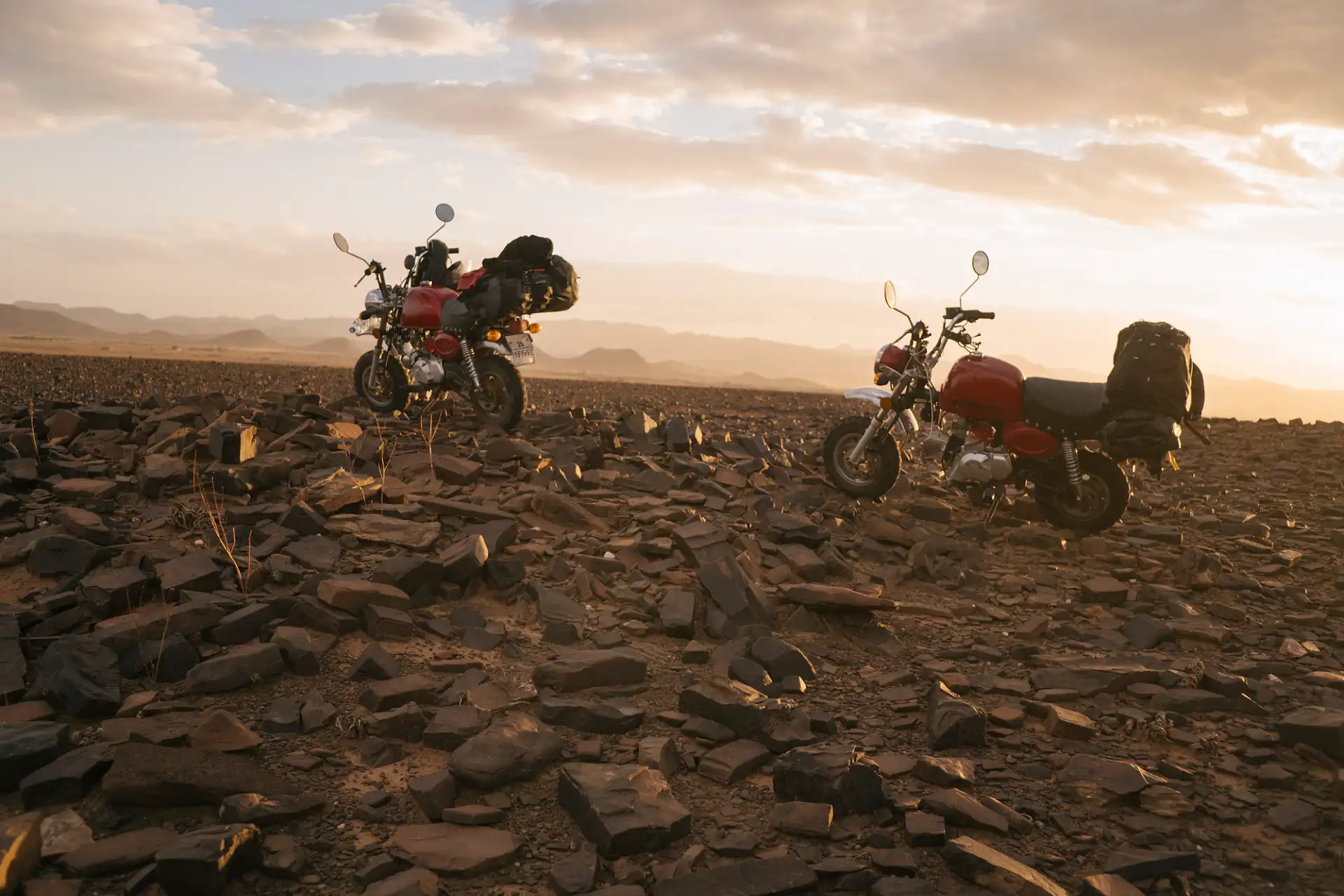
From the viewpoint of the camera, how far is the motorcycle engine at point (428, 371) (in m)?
10.8

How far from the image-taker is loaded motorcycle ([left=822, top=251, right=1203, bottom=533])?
794 cm

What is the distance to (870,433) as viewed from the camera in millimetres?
9312

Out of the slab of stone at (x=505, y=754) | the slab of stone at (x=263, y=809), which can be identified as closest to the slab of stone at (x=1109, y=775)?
the slab of stone at (x=505, y=754)

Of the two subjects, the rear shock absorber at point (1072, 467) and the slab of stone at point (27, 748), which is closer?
the slab of stone at point (27, 748)

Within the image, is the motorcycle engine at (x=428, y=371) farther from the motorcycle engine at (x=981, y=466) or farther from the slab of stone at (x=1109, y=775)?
the slab of stone at (x=1109, y=775)

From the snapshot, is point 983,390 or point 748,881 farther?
point 983,390

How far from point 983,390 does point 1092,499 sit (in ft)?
4.72

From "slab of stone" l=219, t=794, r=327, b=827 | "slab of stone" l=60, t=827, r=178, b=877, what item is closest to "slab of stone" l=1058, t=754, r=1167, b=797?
"slab of stone" l=219, t=794, r=327, b=827

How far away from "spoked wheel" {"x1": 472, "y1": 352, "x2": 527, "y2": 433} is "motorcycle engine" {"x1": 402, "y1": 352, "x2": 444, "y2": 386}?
45 centimetres

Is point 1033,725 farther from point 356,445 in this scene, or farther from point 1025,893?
point 356,445

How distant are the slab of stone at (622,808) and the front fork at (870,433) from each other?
5.79 m

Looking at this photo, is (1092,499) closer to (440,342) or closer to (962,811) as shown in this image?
(962,811)

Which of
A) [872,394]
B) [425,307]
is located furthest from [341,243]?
[872,394]

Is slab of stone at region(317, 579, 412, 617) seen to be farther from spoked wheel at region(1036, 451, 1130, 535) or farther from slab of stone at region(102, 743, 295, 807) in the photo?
spoked wheel at region(1036, 451, 1130, 535)
